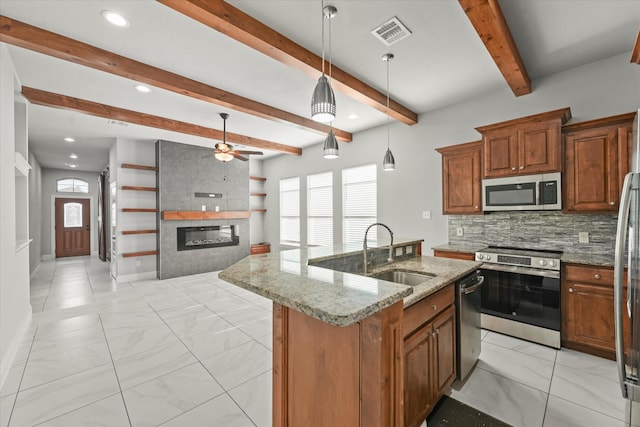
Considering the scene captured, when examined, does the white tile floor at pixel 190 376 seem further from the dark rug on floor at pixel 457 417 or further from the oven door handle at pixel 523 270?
the oven door handle at pixel 523 270

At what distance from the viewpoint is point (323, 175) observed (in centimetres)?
639

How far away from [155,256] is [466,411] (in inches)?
246

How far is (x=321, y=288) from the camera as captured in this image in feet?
4.09

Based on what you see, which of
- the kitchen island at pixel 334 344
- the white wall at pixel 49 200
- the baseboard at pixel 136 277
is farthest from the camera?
the white wall at pixel 49 200

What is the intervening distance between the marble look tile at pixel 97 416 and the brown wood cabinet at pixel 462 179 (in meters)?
3.92

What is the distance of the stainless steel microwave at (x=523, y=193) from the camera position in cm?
294

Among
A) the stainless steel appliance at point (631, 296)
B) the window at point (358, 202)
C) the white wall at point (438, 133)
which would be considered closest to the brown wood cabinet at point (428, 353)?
the stainless steel appliance at point (631, 296)

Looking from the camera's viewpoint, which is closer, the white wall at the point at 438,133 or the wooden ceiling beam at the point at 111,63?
the wooden ceiling beam at the point at 111,63

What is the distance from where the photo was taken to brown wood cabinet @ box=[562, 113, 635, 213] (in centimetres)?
258

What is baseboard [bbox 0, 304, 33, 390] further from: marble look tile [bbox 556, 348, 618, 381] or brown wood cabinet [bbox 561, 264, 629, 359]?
brown wood cabinet [bbox 561, 264, 629, 359]

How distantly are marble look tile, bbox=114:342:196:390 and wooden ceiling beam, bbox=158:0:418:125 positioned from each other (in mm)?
2846

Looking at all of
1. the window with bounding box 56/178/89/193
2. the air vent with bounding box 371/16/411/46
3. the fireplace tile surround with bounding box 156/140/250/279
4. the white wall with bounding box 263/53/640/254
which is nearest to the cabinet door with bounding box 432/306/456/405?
the air vent with bounding box 371/16/411/46

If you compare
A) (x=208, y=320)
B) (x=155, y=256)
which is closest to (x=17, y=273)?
(x=208, y=320)

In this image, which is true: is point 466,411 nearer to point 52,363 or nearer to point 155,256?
point 52,363
